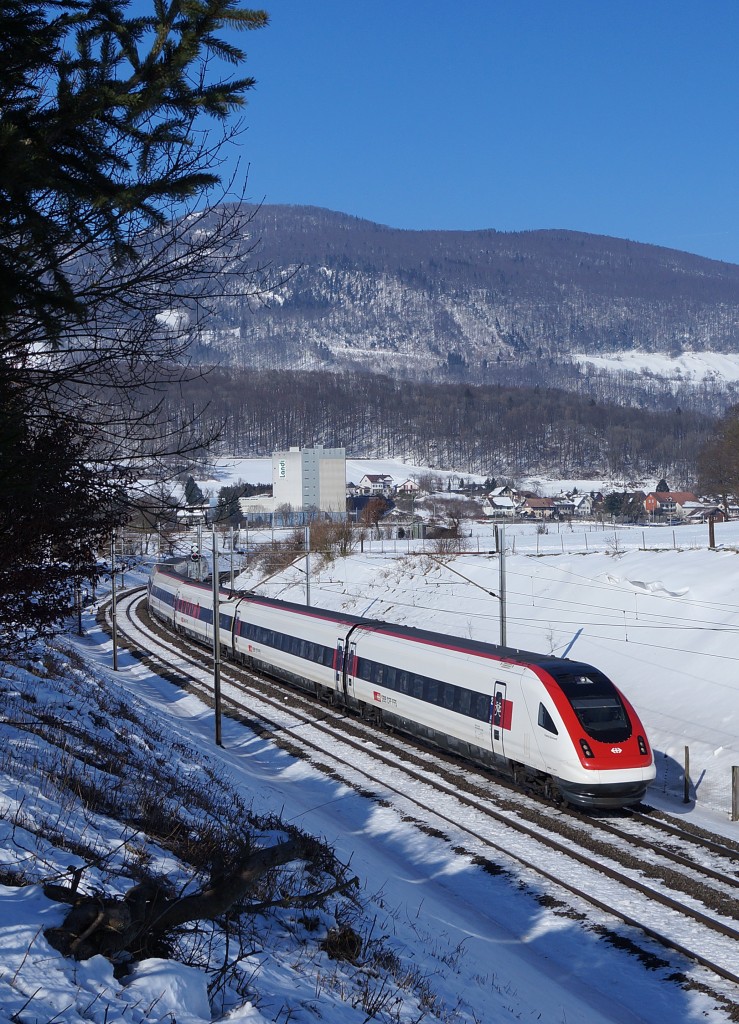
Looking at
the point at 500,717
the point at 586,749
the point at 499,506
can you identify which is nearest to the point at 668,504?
the point at 499,506

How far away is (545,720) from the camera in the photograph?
1664 centimetres

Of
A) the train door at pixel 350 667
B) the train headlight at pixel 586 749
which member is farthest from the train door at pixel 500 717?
the train door at pixel 350 667

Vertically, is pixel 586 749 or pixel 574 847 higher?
pixel 586 749

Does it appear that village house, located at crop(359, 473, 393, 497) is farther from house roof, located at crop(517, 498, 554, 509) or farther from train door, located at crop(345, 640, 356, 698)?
train door, located at crop(345, 640, 356, 698)

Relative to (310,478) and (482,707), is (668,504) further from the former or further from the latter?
(482,707)

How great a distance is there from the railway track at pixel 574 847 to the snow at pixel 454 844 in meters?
0.36

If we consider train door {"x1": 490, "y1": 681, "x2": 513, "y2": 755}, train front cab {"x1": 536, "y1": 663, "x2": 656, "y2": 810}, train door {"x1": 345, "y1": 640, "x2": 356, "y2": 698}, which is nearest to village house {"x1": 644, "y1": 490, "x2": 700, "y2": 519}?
train door {"x1": 345, "y1": 640, "x2": 356, "y2": 698}

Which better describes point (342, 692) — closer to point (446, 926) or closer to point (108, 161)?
point (446, 926)

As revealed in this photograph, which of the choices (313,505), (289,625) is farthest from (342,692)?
(313,505)

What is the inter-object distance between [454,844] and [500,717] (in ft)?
10.6

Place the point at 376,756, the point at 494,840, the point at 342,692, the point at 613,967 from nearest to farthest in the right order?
the point at 613,967, the point at 494,840, the point at 376,756, the point at 342,692

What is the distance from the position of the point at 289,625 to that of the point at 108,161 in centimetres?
2487

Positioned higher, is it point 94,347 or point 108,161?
point 108,161

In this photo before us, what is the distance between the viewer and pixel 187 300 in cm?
783
